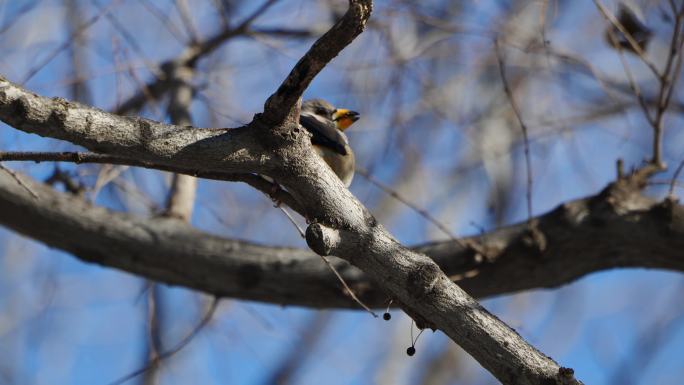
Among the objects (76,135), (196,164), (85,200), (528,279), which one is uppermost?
(528,279)

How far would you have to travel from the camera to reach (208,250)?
163 inches

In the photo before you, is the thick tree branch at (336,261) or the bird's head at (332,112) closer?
the thick tree branch at (336,261)

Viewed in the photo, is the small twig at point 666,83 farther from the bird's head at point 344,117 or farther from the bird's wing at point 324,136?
the bird's head at point 344,117

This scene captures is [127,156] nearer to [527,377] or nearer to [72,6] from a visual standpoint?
[527,377]

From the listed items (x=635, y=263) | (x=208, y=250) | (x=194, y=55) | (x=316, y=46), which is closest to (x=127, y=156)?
(x=316, y=46)

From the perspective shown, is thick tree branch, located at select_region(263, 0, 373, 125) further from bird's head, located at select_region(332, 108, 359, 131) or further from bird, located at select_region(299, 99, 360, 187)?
bird's head, located at select_region(332, 108, 359, 131)

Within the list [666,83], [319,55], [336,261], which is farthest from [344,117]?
[319,55]

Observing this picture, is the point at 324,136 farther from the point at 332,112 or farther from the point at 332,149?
the point at 332,112

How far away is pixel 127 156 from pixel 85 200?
2.07 m

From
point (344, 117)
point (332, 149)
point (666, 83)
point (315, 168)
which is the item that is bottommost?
point (315, 168)

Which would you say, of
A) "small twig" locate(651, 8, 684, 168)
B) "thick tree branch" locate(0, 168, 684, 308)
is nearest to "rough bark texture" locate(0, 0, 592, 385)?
"thick tree branch" locate(0, 168, 684, 308)

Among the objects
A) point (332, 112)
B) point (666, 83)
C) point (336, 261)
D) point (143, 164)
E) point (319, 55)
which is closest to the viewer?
point (319, 55)

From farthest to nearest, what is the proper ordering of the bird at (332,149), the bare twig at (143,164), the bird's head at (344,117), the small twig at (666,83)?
the bird's head at (344,117)
the bird at (332,149)
the small twig at (666,83)
the bare twig at (143,164)

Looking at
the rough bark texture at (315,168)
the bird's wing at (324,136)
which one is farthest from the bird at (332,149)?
the rough bark texture at (315,168)
